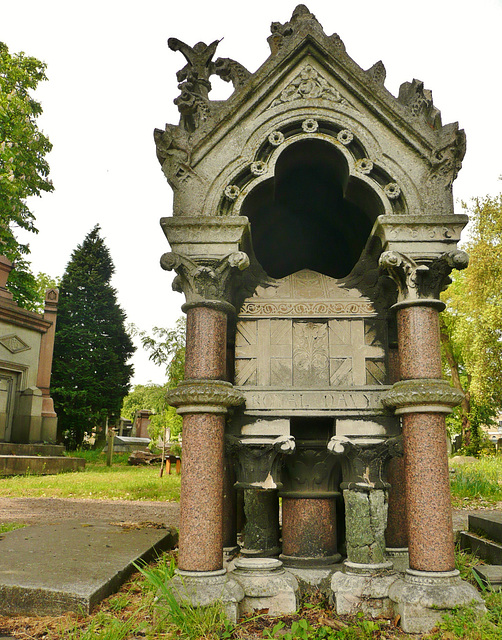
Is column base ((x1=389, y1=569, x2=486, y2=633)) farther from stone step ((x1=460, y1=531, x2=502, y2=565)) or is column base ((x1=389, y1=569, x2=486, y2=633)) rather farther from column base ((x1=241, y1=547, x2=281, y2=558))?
stone step ((x1=460, y1=531, x2=502, y2=565))

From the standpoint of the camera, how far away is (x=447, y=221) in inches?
157

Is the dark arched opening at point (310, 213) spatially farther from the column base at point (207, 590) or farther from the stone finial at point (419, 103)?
the column base at point (207, 590)

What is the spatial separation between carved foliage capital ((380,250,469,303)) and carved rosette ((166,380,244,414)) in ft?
4.98

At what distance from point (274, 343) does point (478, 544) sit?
9.09ft

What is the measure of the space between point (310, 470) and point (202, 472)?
1.13 m

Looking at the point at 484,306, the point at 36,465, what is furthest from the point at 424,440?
the point at 484,306

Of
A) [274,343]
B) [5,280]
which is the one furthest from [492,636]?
[5,280]

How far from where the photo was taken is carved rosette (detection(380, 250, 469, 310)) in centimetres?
394

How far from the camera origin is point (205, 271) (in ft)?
13.2

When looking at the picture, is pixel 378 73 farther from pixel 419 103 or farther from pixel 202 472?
pixel 202 472

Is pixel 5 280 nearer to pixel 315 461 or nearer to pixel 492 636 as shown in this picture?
pixel 315 461

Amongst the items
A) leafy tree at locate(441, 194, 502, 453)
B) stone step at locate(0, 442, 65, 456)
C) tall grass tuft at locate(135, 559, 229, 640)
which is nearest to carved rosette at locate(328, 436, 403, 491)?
tall grass tuft at locate(135, 559, 229, 640)

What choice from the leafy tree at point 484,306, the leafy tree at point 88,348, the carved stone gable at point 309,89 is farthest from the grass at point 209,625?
the leafy tree at point 88,348

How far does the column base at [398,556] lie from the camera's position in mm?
4145
